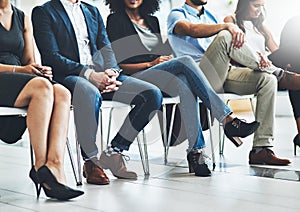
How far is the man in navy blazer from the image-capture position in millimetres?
2180

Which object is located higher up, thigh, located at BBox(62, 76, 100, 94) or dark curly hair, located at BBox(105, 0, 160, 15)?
dark curly hair, located at BBox(105, 0, 160, 15)

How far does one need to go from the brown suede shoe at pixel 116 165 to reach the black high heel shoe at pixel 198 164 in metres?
0.29

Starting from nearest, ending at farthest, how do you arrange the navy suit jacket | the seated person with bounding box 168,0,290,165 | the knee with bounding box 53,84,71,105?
the knee with bounding box 53,84,71,105 → the navy suit jacket → the seated person with bounding box 168,0,290,165

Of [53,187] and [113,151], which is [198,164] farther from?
[53,187]

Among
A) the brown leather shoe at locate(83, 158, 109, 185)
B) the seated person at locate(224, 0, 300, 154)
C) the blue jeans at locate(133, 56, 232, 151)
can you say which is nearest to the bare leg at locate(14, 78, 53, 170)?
the brown leather shoe at locate(83, 158, 109, 185)

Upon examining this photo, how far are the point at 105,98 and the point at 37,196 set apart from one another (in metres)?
0.58

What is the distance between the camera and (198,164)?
2373 millimetres

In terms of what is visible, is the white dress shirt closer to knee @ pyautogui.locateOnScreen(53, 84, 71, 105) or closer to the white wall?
knee @ pyautogui.locateOnScreen(53, 84, 71, 105)

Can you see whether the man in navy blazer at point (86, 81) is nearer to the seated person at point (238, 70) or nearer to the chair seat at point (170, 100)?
the chair seat at point (170, 100)

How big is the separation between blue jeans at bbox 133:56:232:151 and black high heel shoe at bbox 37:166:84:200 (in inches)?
29.3

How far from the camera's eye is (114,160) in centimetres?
231

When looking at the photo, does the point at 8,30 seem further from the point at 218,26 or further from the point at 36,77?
the point at 218,26

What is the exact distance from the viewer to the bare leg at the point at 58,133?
6.12ft

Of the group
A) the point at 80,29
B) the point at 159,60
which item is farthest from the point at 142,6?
the point at 80,29
